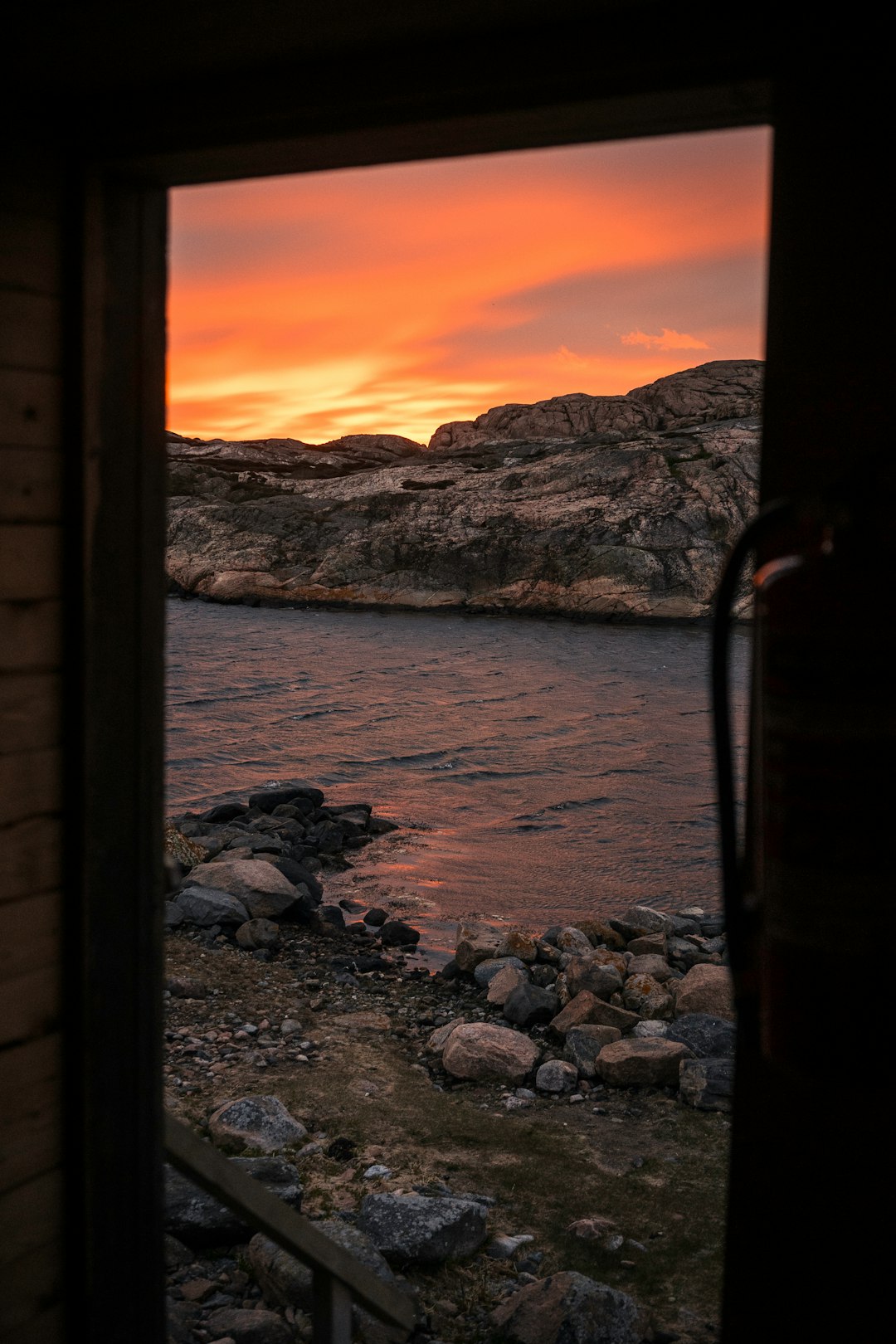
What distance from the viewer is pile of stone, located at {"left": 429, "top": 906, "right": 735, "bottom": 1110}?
20.6 feet

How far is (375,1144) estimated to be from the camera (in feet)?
17.8

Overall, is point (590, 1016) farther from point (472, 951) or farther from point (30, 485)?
point (30, 485)

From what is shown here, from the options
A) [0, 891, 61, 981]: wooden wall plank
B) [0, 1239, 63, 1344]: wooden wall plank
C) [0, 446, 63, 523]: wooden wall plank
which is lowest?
[0, 1239, 63, 1344]: wooden wall plank

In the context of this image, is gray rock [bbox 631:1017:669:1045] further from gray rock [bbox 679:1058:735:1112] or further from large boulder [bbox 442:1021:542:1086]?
large boulder [bbox 442:1021:542:1086]

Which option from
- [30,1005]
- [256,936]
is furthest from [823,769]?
[256,936]

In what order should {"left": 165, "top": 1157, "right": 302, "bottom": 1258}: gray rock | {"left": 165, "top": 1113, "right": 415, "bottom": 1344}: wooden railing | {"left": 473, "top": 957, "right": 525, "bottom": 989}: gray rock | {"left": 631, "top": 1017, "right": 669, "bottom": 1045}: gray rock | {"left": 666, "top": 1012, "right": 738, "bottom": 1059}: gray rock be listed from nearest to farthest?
{"left": 165, "top": 1113, "right": 415, "bottom": 1344}: wooden railing → {"left": 165, "top": 1157, "right": 302, "bottom": 1258}: gray rock → {"left": 666, "top": 1012, "right": 738, "bottom": 1059}: gray rock → {"left": 631, "top": 1017, "right": 669, "bottom": 1045}: gray rock → {"left": 473, "top": 957, "right": 525, "bottom": 989}: gray rock

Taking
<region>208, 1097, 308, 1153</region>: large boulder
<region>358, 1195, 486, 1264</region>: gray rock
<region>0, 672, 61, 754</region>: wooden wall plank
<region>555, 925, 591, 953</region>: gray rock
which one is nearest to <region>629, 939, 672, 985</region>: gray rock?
<region>555, 925, 591, 953</region>: gray rock

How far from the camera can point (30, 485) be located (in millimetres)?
2309

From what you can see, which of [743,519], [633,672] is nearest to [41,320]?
[633,672]

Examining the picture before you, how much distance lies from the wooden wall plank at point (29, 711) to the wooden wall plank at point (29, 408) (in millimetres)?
538

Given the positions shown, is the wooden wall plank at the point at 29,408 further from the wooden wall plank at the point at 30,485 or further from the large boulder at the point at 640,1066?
the large boulder at the point at 640,1066

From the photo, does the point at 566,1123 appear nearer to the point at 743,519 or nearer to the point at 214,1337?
the point at 214,1337

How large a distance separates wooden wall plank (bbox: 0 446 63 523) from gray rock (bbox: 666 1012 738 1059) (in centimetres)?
556

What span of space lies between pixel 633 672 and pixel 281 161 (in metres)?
37.0
